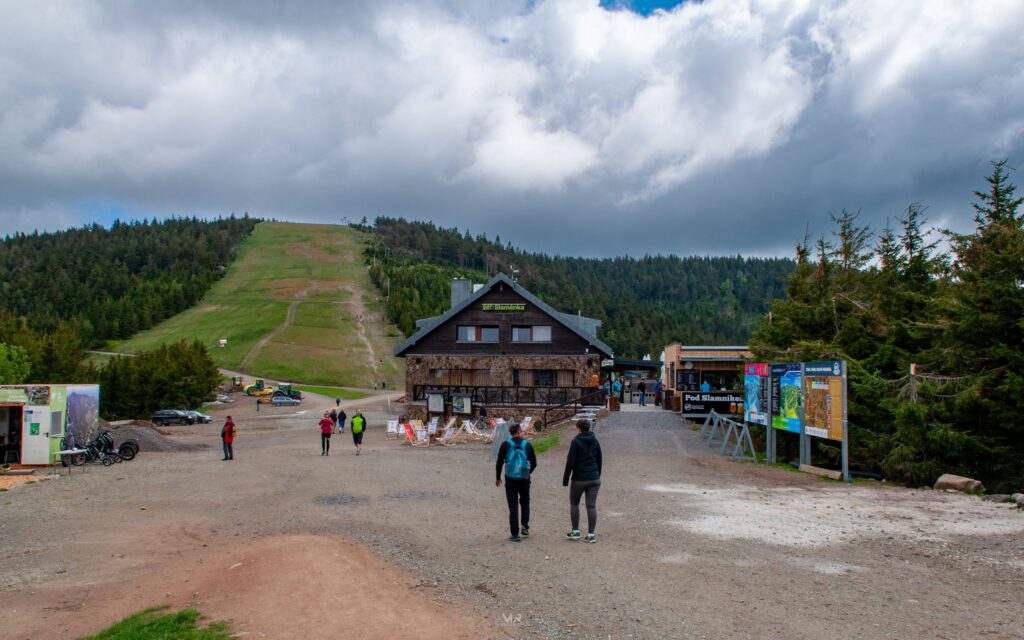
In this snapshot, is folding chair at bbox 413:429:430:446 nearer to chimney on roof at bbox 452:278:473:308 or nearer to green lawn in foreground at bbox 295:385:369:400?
chimney on roof at bbox 452:278:473:308

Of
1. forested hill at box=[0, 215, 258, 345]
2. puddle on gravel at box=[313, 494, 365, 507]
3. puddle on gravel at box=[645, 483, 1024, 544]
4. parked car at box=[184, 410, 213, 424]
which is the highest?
forested hill at box=[0, 215, 258, 345]

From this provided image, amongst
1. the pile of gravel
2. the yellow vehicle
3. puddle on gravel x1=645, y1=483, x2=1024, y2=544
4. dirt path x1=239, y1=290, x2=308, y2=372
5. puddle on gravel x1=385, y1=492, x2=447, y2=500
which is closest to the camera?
puddle on gravel x1=645, y1=483, x2=1024, y2=544

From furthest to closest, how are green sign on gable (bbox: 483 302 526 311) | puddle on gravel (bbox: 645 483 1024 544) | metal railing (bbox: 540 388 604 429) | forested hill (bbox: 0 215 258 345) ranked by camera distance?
forested hill (bbox: 0 215 258 345)
green sign on gable (bbox: 483 302 526 311)
metal railing (bbox: 540 388 604 429)
puddle on gravel (bbox: 645 483 1024 544)

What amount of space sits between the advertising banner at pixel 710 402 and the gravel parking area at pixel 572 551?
50.2 ft

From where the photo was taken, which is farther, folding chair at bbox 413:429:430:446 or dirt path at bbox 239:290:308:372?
dirt path at bbox 239:290:308:372

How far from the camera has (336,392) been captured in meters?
84.6

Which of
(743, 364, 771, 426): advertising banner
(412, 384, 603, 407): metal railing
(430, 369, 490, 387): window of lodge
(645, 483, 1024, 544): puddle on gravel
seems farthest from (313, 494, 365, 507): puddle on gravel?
(430, 369, 490, 387): window of lodge

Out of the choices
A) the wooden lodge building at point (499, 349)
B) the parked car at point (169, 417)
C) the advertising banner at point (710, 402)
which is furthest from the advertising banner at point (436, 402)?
the parked car at point (169, 417)

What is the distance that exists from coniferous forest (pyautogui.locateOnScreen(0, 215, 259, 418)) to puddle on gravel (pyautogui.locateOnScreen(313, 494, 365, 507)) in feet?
108

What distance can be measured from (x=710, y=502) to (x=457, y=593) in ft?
25.8

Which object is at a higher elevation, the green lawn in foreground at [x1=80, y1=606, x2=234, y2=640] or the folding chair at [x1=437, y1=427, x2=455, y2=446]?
the green lawn in foreground at [x1=80, y1=606, x2=234, y2=640]

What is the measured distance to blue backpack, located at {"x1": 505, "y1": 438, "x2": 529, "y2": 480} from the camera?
11203 mm

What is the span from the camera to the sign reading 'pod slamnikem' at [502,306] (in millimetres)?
43031

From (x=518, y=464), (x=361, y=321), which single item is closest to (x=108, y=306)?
(x=361, y=321)
